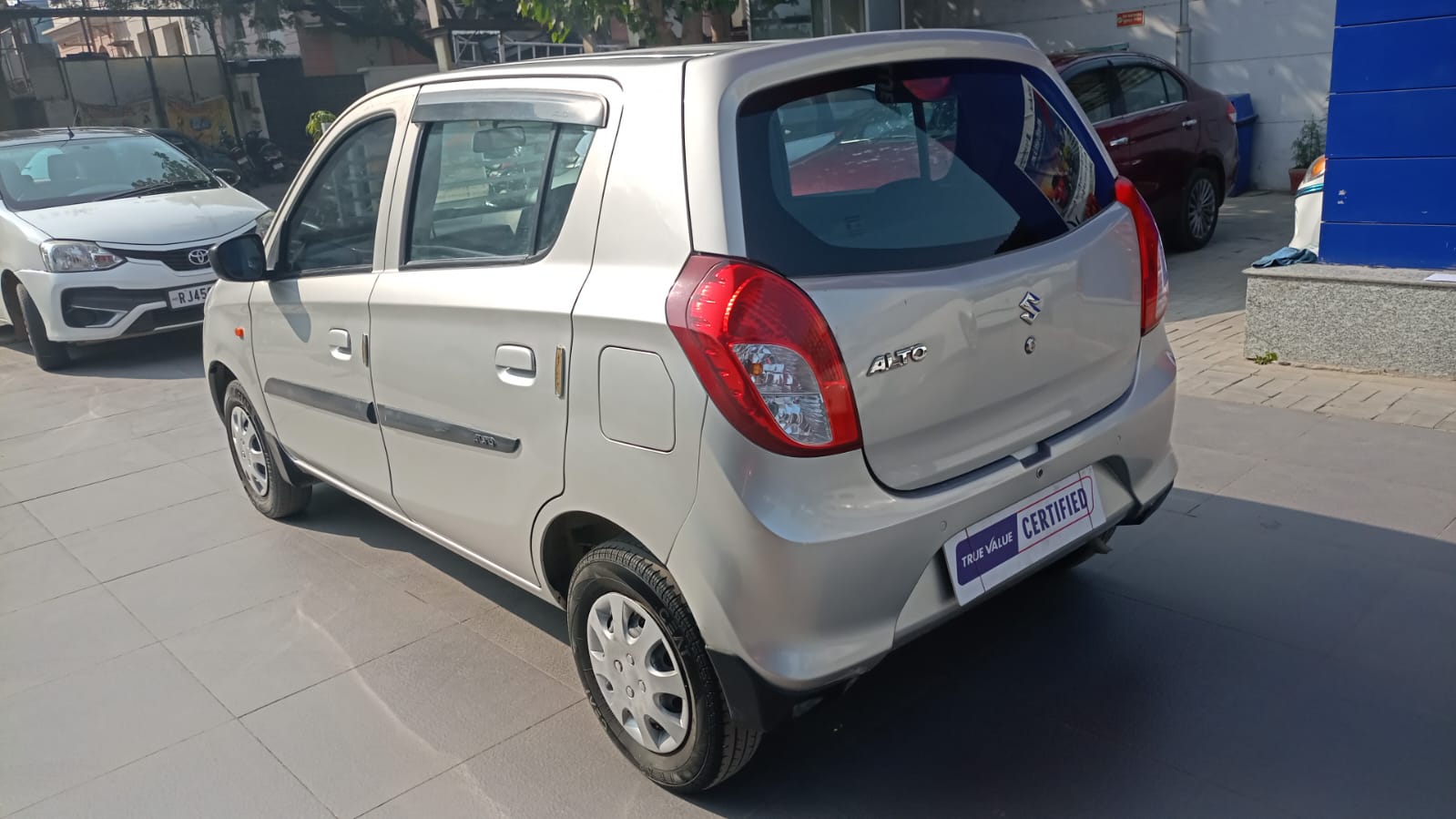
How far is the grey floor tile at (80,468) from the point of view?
5773 mm

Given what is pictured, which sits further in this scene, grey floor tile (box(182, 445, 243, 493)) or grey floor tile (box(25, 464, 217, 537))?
grey floor tile (box(182, 445, 243, 493))

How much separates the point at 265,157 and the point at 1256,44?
25219 mm

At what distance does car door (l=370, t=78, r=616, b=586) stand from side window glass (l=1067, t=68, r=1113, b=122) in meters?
6.38

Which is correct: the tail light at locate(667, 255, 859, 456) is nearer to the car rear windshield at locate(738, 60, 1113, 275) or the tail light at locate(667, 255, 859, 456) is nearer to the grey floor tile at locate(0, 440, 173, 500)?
the car rear windshield at locate(738, 60, 1113, 275)

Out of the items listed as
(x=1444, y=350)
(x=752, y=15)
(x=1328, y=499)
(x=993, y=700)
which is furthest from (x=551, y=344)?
(x=752, y=15)

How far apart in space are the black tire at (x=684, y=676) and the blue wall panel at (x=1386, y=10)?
468cm

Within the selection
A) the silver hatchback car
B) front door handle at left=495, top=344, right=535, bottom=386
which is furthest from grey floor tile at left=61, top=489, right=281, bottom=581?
front door handle at left=495, top=344, right=535, bottom=386

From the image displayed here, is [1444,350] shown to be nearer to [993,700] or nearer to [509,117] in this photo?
[993,700]

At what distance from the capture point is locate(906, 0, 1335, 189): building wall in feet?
37.3

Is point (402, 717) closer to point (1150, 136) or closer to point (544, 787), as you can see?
point (544, 787)

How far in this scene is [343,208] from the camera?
153 inches

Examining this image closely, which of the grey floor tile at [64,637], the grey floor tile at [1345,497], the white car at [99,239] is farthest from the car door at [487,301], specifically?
the white car at [99,239]

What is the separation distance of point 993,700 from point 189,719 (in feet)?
7.82

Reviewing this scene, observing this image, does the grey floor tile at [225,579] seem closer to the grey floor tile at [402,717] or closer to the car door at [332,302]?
the car door at [332,302]
